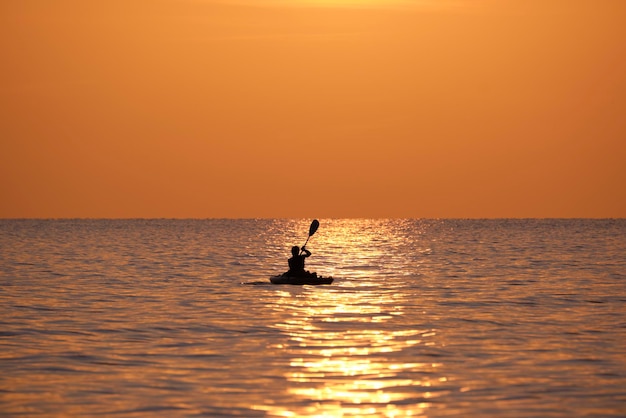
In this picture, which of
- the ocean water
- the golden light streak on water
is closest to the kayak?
the ocean water

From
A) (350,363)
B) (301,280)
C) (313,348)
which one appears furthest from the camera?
(301,280)

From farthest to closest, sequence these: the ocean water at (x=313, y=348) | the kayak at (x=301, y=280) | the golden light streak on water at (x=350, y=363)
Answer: the kayak at (x=301, y=280) < the ocean water at (x=313, y=348) < the golden light streak on water at (x=350, y=363)

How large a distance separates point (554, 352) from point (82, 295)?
22975mm

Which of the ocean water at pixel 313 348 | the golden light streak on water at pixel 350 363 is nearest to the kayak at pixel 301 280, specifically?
the ocean water at pixel 313 348

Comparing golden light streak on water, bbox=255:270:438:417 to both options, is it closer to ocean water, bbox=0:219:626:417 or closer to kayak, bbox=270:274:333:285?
ocean water, bbox=0:219:626:417

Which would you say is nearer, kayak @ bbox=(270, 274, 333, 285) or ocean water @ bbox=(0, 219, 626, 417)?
ocean water @ bbox=(0, 219, 626, 417)

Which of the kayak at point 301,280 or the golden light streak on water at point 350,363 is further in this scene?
the kayak at point 301,280

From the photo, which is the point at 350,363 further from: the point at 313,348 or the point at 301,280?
the point at 301,280

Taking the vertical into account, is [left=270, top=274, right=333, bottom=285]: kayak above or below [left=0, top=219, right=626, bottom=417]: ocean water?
above

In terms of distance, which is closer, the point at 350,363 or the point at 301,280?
the point at 350,363

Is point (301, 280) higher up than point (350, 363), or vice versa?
point (301, 280)

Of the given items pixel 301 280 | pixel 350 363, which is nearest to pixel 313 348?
pixel 350 363

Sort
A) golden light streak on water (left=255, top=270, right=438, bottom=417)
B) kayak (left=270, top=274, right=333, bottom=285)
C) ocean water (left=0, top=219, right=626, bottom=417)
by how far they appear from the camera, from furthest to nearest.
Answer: kayak (left=270, top=274, right=333, bottom=285)
ocean water (left=0, top=219, right=626, bottom=417)
golden light streak on water (left=255, top=270, right=438, bottom=417)

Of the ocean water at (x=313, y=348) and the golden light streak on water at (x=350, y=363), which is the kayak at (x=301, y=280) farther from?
the golden light streak on water at (x=350, y=363)
